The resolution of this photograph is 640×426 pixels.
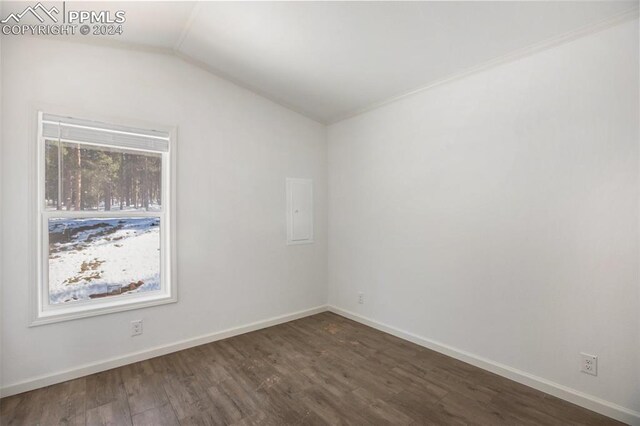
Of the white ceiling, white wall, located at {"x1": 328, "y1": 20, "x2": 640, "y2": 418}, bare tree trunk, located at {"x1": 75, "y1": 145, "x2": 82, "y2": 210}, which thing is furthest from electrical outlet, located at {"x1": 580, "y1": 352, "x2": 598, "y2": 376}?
bare tree trunk, located at {"x1": 75, "y1": 145, "x2": 82, "y2": 210}

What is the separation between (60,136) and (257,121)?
178cm

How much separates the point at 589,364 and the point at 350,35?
290 cm

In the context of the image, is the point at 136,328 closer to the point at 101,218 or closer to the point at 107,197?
the point at 101,218

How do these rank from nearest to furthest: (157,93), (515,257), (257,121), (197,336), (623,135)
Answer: (623,135) < (515,257) < (157,93) < (197,336) < (257,121)

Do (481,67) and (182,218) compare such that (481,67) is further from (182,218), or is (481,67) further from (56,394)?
(56,394)

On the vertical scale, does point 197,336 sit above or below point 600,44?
below

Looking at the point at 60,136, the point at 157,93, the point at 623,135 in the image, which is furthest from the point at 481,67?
the point at 60,136

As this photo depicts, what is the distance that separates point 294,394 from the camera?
2197 millimetres

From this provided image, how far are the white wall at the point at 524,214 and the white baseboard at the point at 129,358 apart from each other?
4.53 feet

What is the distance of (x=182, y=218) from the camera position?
2.93 metres

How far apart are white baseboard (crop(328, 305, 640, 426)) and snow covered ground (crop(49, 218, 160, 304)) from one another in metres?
2.62

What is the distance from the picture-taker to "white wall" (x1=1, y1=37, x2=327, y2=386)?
221cm

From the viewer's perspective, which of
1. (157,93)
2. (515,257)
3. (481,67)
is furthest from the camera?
(157,93)

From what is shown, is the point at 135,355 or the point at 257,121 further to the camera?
the point at 257,121
